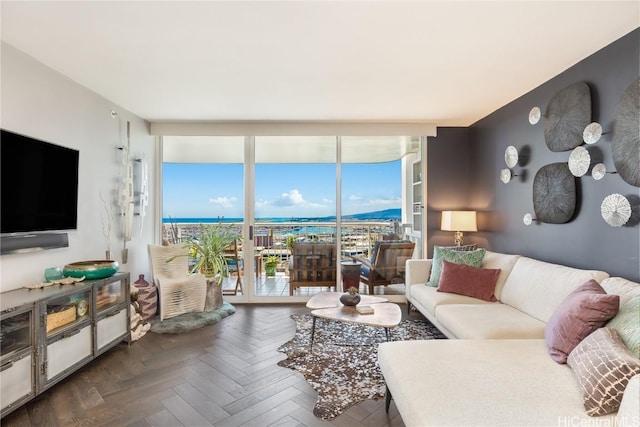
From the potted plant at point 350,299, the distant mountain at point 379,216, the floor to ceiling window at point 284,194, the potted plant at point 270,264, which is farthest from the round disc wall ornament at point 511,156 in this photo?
the potted plant at point 270,264

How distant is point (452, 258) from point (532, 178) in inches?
43.9

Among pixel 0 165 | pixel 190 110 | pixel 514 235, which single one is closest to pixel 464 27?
pixel 514 235

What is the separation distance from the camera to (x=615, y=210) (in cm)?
220

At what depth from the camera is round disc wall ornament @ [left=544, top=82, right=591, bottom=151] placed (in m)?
2.48

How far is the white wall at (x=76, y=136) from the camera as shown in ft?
7.52

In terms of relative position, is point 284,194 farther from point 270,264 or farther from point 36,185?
point 36,185

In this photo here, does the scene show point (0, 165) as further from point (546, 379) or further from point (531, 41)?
point (531, 41)

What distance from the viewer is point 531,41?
7.30ft

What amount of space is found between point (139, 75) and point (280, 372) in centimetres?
277

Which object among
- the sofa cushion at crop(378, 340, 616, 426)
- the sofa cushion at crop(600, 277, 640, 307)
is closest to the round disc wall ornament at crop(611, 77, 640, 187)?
the sofa cushion at crop(600, 277, 640, 307)

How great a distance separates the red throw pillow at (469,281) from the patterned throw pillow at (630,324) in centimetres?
133

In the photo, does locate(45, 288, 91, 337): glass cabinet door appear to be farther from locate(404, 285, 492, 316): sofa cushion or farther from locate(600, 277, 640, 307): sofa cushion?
locate(600, 277, 640, 307): sofa cushion

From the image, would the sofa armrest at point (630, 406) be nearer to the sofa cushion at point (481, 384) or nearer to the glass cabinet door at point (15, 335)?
the sofa cushion at point (481, 384)

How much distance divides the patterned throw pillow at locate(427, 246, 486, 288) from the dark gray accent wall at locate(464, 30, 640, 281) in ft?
1.56
